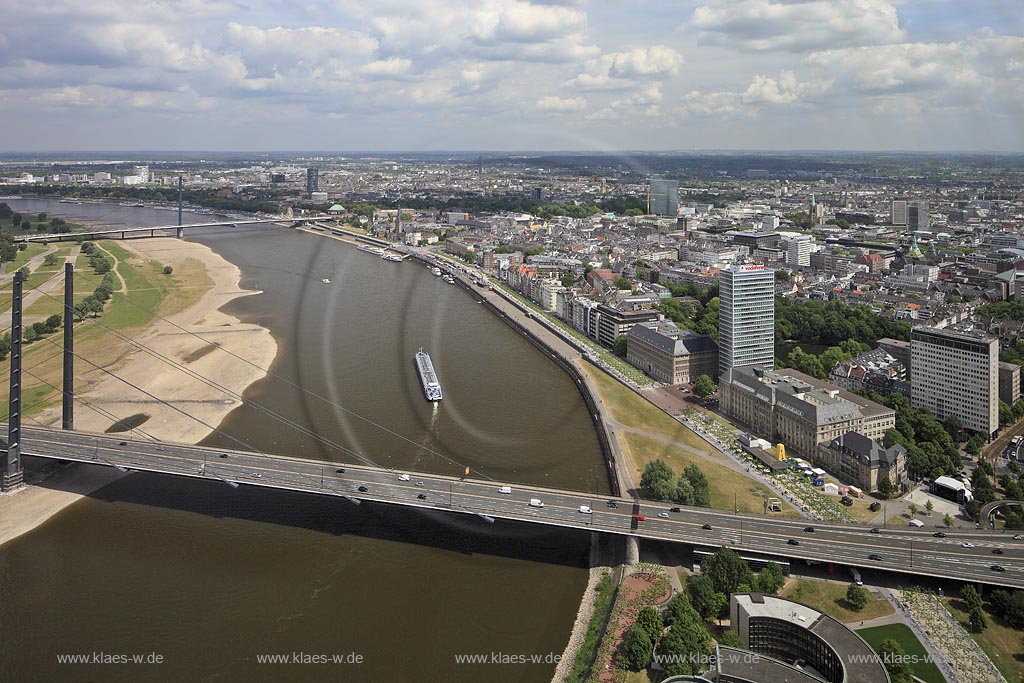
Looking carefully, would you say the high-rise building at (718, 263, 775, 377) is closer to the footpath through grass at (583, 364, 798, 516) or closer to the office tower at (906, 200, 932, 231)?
the footpath through grass at (583, 364, 798, 516)

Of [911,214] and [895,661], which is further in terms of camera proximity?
[911,214]

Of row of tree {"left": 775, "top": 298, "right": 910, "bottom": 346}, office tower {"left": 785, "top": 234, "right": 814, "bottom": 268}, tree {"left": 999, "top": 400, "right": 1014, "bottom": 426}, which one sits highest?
office tower {"left": 785, "top": 234, "right": 814, "bottom": 268}

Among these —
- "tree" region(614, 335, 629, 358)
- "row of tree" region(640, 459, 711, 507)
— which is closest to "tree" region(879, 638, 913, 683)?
"row of tree" region(640, 459, 711, 507)

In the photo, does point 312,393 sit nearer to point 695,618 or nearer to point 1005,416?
point 695,618

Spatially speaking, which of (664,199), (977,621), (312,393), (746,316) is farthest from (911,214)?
(977,621)

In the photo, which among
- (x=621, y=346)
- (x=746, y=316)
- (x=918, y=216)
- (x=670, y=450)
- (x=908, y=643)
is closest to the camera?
(x=908, y=643)

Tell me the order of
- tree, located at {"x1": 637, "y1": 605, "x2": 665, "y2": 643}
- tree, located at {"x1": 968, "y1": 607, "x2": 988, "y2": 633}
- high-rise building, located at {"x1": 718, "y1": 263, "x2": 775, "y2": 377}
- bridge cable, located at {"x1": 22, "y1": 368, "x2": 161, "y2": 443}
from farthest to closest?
high-rise building, located at {"x1": 718, "y1": 263, "x2": 775, "y2": 377} < bridge cable, located at {"x1": 22, "y1": 368, "x2": 161, "y2": 443} < tree, located at {"x1": 968, "y1": 607, "x2": 988, "y2": 633} < tree, located at {"x1": 637, "y1": 605, "x2": 665, "y2": 643}

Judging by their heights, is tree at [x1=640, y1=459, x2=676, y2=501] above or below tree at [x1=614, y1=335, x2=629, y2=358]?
below
